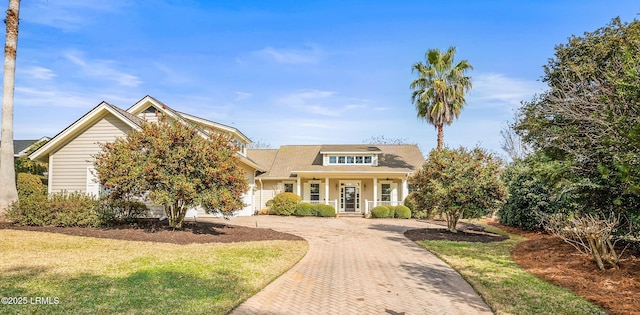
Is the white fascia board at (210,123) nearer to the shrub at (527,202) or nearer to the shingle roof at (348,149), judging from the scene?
the shingle roof at (348,149)

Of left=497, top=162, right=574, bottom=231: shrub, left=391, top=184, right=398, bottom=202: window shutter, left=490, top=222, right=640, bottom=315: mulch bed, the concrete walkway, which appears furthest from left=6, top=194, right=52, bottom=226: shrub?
left=391, top=184, right=398, bottom=202: window shutter

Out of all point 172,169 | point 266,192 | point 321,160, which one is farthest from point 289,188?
point 172,169

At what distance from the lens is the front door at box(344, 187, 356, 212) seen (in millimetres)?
26281

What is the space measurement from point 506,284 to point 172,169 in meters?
9.16

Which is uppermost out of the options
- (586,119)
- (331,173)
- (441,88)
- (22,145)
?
(441,88)

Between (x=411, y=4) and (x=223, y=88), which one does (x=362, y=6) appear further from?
(x=223, y=88)

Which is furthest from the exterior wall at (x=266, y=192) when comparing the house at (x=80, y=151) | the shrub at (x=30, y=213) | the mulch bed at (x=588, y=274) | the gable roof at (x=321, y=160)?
the mulch bed at (x=588, y=274)

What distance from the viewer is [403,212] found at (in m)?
23.2

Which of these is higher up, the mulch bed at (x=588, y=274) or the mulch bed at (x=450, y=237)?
the mulch bed at (x=588, y=274)

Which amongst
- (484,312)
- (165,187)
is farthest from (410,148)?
(484,312)

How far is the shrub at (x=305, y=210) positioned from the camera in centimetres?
2331

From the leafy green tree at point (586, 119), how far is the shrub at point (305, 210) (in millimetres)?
13958

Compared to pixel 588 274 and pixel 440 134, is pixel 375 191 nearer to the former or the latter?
pixel 440 134

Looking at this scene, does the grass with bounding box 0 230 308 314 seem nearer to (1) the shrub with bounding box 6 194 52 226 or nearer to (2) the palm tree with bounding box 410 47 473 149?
(1) the shrub with bounding box 6 194 52 226
